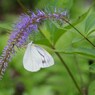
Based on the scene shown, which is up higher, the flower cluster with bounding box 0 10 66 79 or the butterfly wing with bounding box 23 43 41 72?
the flower cluster with bounding box 0 10 66 79

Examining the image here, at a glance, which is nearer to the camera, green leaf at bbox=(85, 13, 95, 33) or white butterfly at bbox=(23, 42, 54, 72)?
white butterfly at bbox=(23, 42, 54, 72)

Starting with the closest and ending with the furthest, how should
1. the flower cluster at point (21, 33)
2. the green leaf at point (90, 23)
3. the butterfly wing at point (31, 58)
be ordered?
1. the flower cluster at point (21, 33)
2. the butterfly wing at point (31, 58)
3. the green leaf at point (90, 23)

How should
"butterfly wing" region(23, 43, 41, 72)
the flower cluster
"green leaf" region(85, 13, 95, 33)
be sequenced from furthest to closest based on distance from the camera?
"green leaf" region(85, 13, 95, 33)
"butterfly wing" region(23, 43, 41, 72)
the flower cluster

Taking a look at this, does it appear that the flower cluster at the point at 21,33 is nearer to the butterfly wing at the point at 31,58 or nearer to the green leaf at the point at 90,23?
the butterfly wing at the point at 31,58

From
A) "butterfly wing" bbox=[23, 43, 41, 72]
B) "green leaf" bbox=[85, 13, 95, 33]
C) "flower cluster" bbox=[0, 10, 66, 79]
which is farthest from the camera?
"green leaf" bbox=[85, 13, 95, 33]

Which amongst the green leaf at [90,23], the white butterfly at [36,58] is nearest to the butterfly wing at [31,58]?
the white butterfly at [36,58]

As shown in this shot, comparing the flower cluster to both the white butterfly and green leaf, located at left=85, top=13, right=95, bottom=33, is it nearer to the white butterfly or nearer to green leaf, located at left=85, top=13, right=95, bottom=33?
the white butterfly

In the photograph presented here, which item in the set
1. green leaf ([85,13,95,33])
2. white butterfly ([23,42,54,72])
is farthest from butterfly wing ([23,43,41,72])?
green leaf ([85,13,95,33])

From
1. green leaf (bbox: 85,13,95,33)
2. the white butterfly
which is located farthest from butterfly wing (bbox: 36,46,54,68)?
green leaf (bbox: 85,13,95,33)

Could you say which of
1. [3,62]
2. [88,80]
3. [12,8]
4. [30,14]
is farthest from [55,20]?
[12,8]

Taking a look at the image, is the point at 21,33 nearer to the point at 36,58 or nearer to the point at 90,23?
the point at 36,58
